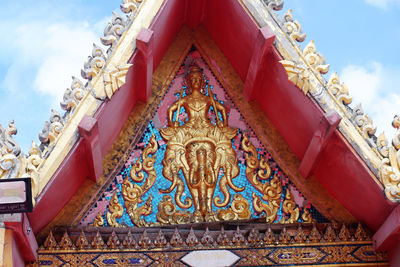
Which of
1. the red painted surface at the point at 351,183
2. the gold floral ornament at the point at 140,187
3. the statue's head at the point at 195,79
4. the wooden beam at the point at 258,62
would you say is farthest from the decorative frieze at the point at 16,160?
the red painted surface at the point at 351,183

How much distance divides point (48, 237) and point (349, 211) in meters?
2.65

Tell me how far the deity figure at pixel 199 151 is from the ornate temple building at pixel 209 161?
0.04 feet

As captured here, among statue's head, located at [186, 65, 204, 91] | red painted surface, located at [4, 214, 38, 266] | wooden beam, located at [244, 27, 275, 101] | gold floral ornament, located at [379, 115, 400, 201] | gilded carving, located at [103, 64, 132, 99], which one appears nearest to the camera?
red painted surface, located at [4, 214, 38, 266]

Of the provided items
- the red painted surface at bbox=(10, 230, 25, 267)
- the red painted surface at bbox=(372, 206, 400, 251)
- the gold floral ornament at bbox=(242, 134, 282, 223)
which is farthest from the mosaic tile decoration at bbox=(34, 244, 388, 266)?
the gold floral ornament at bbox=(242, 134, 282, 223)

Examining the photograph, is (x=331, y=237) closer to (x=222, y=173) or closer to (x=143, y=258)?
(x=222, y=173)

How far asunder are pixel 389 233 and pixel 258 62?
75.3 inches

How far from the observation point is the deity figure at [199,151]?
714cm

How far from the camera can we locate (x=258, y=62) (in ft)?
23.1

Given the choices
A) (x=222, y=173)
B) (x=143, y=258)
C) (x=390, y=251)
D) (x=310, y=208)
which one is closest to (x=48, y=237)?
(x=143, y=258)

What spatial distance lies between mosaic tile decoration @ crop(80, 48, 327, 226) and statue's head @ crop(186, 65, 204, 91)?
66 mm

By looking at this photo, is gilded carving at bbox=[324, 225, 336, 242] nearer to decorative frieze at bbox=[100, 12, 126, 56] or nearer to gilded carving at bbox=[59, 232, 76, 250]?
gilded carving at bbox=[59, 232, 76, 250]

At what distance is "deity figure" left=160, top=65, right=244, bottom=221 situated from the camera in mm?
7141

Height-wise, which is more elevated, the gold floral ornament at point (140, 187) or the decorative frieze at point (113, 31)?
the decorative frieze at point (113, 31)

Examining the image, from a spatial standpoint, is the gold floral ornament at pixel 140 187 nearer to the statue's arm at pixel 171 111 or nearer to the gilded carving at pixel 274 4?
the statue's arm at pixel 171 111
